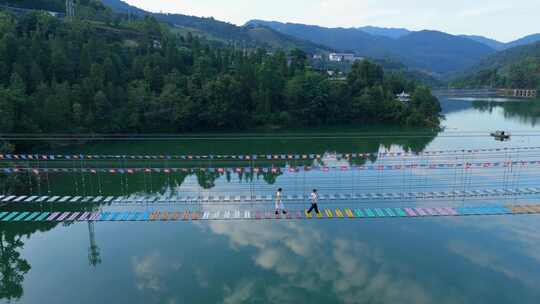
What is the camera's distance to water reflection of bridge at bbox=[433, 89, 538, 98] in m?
77.2

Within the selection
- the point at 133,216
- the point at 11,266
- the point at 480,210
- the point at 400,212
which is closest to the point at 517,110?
the point at 480,210

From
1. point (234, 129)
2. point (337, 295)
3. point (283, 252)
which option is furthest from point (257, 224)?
point (234, 129)

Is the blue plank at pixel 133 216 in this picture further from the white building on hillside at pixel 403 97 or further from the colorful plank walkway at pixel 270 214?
the white building on hillside at pixel 403 97

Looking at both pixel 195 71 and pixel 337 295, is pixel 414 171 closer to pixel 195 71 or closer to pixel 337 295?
pixel 337 295

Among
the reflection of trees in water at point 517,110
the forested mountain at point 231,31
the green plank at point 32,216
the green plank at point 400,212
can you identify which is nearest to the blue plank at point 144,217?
the green plank at point 32,216

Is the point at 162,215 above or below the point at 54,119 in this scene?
below

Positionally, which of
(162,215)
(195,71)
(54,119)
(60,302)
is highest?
(195,71)

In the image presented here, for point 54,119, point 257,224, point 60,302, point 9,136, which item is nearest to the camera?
point 60,302

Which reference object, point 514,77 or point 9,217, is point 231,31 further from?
point 9,217

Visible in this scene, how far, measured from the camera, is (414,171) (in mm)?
21594

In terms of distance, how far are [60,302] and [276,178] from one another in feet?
40.8

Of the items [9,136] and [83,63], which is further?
[83,63]

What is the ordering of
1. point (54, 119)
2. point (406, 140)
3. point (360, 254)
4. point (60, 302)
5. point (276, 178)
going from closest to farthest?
1. point (60, 302)
2. point (360, 254)
3. point (276, 178)
4. point (54, 119)
5. point (406, 140)

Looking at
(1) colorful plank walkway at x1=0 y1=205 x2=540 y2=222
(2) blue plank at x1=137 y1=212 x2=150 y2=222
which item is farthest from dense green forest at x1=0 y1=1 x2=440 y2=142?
(2) blue plank at x1=137 y1=212 x2=150 y2=222
